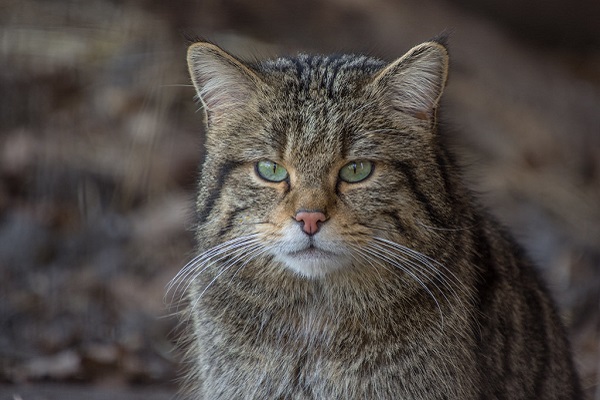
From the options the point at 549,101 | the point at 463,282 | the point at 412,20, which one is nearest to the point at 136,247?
the point at 412,20

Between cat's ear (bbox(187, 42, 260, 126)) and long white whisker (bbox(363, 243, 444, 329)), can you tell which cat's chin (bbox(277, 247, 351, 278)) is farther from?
cat's ear (bbox(187, 42, 260, 126))

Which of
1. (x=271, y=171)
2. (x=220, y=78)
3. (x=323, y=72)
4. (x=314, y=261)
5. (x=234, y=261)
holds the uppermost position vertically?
(x=323, y=72)

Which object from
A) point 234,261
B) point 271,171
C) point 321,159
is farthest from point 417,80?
point 234,261

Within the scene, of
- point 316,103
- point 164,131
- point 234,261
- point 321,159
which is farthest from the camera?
point 164,131

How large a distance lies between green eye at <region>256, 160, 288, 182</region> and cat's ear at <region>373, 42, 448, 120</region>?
57 cm

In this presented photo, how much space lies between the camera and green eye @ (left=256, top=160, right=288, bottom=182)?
4.21 meters

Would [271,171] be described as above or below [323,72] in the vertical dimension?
below

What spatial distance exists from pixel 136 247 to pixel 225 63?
166 inches

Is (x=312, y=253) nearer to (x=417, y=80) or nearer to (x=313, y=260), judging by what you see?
(x=313, y=260)

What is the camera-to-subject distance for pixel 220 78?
447cm

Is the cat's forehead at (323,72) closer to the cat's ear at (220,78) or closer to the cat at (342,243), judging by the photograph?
the cat at (342,243)

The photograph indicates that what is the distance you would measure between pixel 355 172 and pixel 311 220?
0.34 m

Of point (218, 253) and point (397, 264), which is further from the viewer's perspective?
point (218, 253)

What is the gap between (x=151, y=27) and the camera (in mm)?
9344
